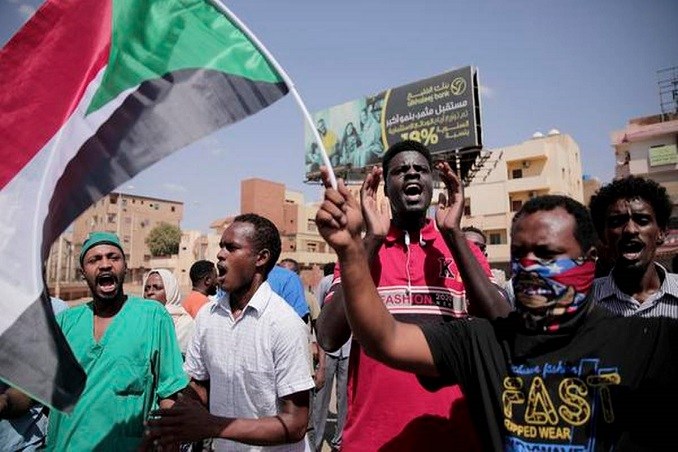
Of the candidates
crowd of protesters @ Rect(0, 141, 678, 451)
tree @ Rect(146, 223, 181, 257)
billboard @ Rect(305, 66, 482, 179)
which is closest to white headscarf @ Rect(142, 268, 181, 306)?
crowd of protesters @ Rect(0, 141, 678, 451)

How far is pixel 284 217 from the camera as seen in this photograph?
47406 mm

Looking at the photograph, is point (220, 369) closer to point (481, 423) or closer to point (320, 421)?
point (481, 423)

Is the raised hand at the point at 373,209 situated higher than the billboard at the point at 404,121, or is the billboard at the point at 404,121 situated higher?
the billboard at the point at 404,121

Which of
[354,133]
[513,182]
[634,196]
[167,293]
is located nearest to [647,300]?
[634,196]

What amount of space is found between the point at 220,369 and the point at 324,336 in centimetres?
77

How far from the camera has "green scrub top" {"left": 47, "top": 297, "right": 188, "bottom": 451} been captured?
8.03ft

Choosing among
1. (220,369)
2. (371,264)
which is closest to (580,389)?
(371,264)

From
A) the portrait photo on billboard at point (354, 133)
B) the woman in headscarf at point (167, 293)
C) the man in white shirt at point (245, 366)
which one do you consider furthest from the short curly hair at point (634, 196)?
the portrait photo on billboard at point (354, 133)

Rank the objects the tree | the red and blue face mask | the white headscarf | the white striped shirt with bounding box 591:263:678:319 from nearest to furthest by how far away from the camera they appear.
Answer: the red and blue face mask, the white striped shirt with bounding box 591:263:678:319, the white headscarf, the tree

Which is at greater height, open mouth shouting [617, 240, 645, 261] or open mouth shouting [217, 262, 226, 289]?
open mouth shouting [617, 240, 645, 261]

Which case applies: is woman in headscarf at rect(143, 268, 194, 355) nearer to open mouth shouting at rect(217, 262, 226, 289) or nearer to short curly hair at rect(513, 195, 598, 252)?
open mouth shouting at rect(217, 262, 226, 289)

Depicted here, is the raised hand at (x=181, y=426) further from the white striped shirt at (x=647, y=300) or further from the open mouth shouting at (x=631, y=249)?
the open mouth shouting at (x=631, y=249)

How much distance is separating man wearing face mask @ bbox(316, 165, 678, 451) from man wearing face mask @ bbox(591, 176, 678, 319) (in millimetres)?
1031

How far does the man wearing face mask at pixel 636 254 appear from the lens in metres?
2.47
